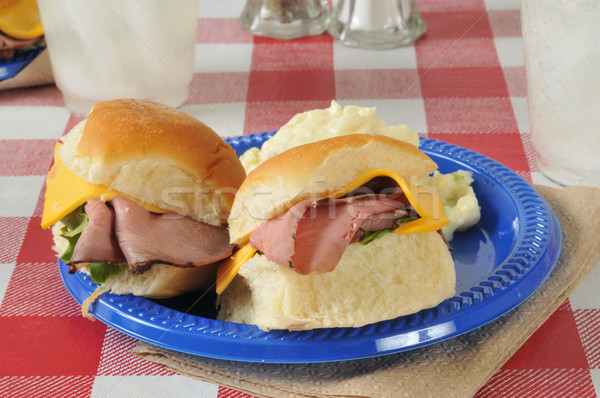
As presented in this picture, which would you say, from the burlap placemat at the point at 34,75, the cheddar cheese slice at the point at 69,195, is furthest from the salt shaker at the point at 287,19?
the cheddar cheese slice at the point at 69,195

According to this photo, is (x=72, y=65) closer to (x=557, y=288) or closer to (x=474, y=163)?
(x=474, y=163)

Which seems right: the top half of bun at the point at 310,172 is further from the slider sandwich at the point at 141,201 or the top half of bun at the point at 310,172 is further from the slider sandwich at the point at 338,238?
the slider sandwich at the point at 141,201

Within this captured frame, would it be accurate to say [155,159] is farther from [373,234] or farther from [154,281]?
[373,234]

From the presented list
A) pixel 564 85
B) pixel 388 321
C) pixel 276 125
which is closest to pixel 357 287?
pixel 388 321

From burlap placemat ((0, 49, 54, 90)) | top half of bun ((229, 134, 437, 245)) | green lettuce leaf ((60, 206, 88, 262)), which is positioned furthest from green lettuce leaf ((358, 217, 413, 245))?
burlap placemat ((0, 49, 54, 90))

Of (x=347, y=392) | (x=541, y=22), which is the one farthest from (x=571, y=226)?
(x=347, y=392)

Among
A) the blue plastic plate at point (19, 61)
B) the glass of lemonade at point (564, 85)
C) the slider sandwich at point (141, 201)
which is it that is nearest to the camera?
the slider sandwich at point (141, 201)

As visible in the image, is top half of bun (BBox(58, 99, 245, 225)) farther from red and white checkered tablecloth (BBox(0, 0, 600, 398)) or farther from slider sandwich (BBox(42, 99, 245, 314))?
red and white checkered tablecloth (BBox(0, 0, 600, 398))
